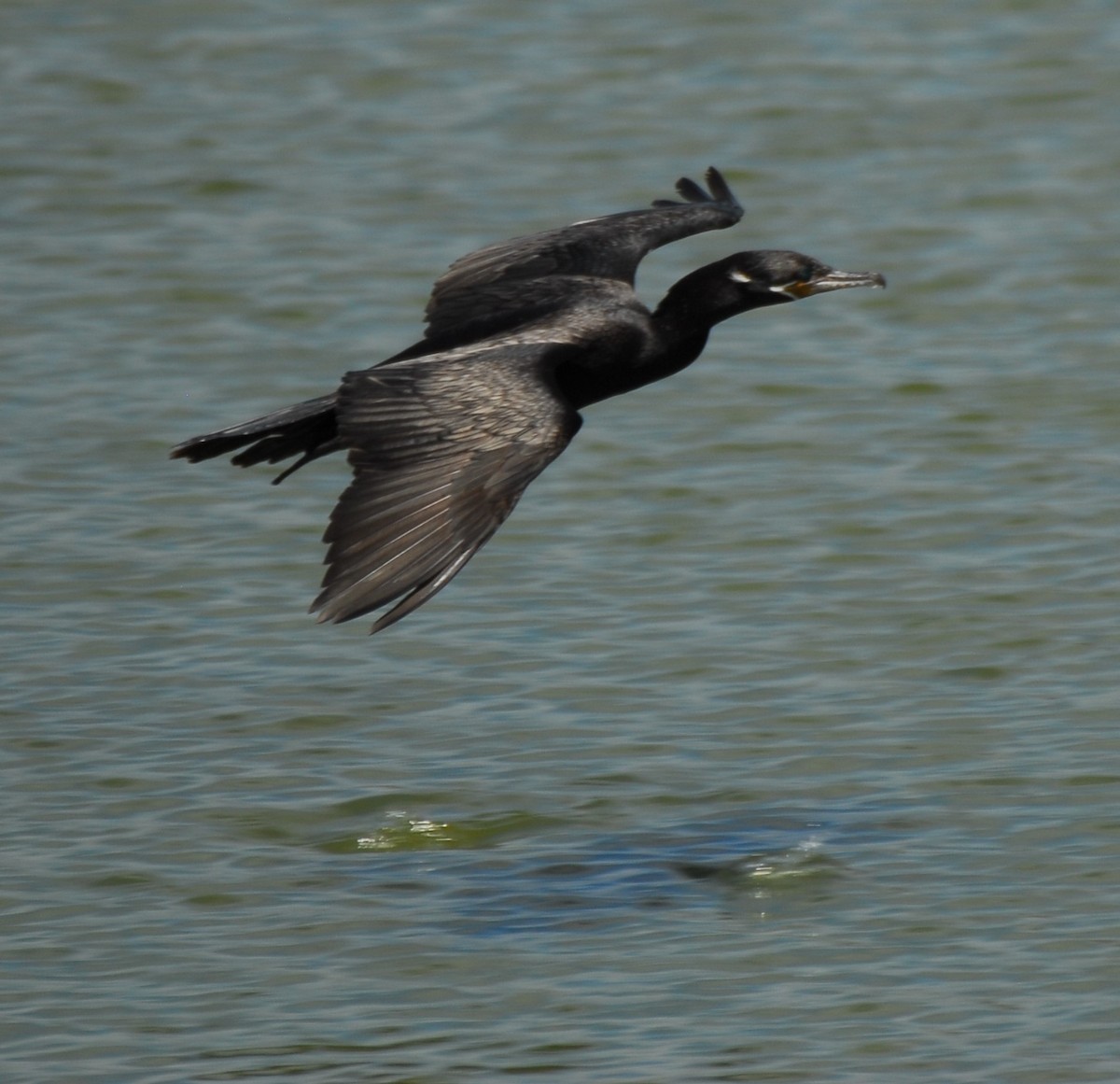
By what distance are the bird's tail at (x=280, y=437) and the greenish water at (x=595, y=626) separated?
37.3 inches

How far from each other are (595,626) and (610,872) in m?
1.82

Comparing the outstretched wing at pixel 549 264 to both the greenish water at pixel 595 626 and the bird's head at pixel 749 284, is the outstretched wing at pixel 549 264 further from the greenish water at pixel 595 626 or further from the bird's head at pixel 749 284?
the greenish water at pixel 595 626

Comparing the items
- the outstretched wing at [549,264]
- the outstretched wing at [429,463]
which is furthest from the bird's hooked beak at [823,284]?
the outstretched wing at [429,463]

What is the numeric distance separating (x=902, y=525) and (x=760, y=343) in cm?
233

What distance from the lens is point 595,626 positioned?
→ 29.3 feet

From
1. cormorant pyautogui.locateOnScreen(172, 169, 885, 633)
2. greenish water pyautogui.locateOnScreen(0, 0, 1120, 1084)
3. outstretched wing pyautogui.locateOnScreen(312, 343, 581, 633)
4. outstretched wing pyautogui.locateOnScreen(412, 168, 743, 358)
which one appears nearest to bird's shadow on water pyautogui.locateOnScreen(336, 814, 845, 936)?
greenish water pyautogui.locateOnScreen(0, 0, 1120, 1084)

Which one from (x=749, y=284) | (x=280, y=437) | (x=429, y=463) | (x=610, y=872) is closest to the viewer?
(x=429, y=463)

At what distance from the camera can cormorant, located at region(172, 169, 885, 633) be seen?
249 inches

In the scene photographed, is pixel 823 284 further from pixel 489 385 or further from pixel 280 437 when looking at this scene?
pixel 280 437

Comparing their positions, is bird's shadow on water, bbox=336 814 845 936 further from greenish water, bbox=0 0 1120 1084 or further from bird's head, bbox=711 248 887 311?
bird's head, bbox=711 248 887 311

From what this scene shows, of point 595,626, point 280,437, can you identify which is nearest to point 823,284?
point 595,626

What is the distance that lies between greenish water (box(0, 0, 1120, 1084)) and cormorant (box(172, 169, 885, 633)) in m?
1.03

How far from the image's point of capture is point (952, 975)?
6480 millimetres

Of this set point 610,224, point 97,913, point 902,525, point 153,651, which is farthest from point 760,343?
point 97,913
